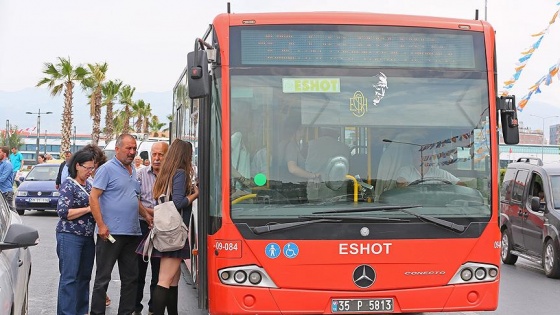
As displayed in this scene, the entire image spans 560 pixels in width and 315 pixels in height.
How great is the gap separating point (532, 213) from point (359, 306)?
8185mm

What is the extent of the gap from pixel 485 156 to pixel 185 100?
4.67 metres

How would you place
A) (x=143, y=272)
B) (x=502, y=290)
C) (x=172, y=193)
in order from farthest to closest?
(x=502, y=290) → (x=143, y=272) → (x=172, y=193)

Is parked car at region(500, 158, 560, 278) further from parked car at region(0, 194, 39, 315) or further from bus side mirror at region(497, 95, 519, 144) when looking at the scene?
parked car at region(0, 194, 39, 315)

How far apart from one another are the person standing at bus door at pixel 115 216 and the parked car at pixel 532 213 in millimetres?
7527

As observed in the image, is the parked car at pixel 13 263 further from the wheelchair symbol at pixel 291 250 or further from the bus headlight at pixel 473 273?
the bus headlight at pixel 473 273

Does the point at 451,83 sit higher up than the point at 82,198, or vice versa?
the point at 451,83

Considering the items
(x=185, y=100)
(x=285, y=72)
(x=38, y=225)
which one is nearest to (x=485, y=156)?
(x=285, y=72)

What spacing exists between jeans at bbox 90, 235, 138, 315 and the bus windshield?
1.68 meters

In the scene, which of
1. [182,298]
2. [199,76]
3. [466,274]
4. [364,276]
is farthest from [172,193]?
[182,298]

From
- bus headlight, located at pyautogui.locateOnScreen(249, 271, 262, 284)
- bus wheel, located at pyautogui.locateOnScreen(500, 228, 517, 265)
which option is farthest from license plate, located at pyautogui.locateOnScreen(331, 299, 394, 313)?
bus wheel, located at pyautogui.locateOnScreen(500, 228, 517, 265)

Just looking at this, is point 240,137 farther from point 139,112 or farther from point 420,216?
point 139,112

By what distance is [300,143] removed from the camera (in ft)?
24.3

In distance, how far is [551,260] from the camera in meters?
13.9

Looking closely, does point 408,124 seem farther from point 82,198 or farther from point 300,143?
point 82,198
